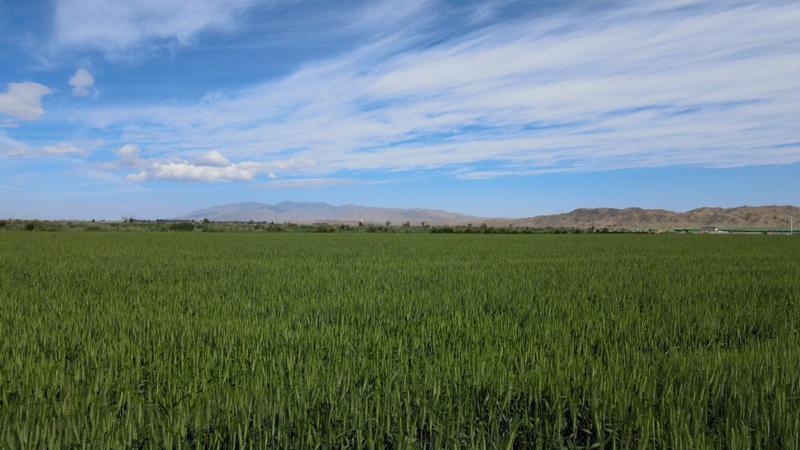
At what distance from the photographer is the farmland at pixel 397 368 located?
2.64m

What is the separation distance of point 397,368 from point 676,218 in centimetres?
13283

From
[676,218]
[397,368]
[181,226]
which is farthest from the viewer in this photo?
[676,218]

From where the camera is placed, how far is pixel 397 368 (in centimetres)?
375

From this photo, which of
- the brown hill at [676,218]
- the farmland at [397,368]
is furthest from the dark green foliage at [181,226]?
the brown hill at [676,218]

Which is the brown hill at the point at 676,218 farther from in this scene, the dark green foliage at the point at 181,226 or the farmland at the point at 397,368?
the farmland at the point at 397,368

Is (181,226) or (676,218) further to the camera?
(676,218)

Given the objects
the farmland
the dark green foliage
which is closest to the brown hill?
the dark green foliage

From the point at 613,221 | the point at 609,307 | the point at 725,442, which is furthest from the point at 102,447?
the point at 613,221

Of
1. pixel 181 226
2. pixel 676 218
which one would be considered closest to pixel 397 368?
pixel 181 226

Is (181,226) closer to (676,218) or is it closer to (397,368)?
(397,368)

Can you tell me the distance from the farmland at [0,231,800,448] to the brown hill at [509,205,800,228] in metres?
117

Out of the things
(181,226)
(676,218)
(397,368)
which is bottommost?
(397,368)

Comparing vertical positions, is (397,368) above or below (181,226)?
below

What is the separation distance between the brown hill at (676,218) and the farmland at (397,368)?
117 m
